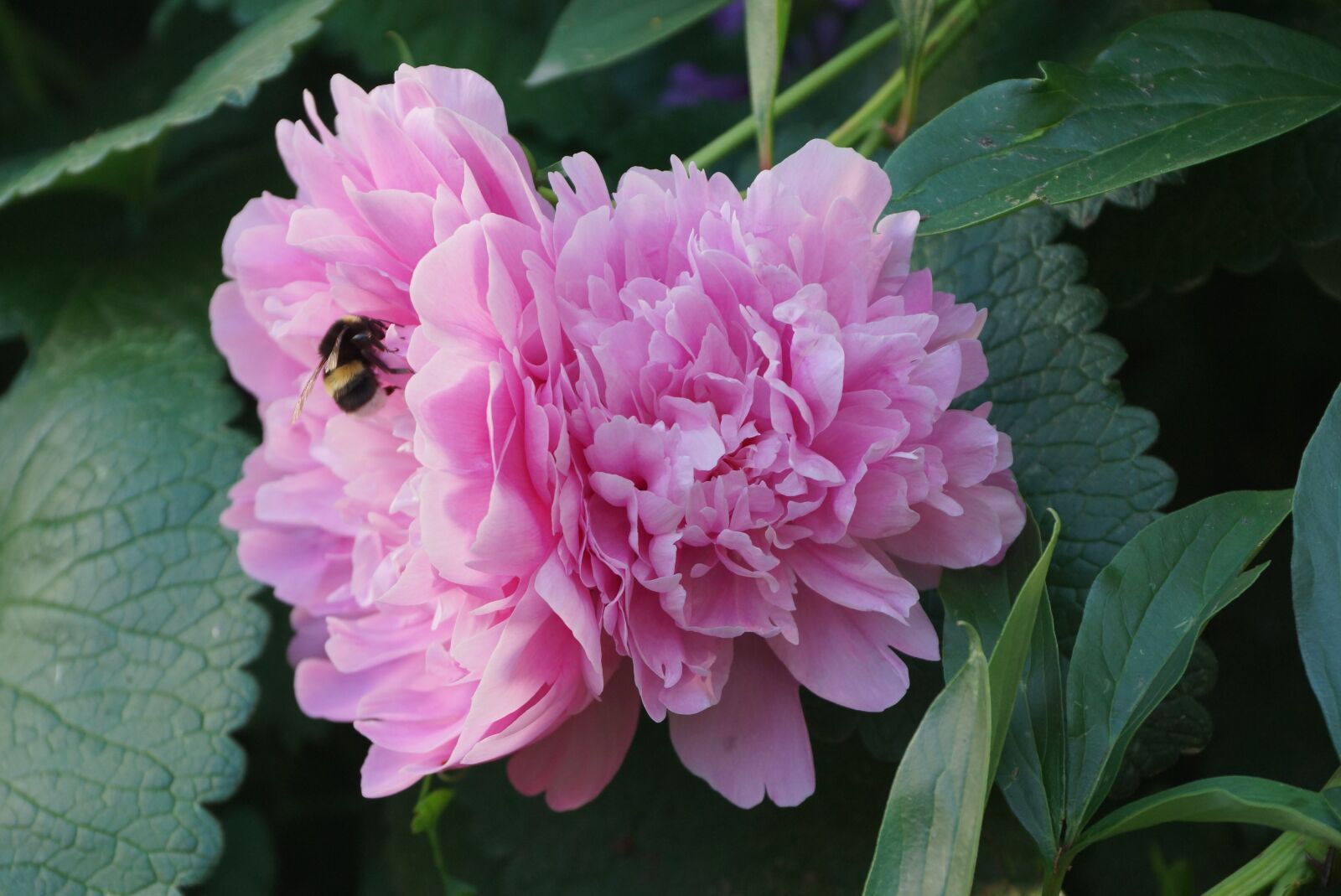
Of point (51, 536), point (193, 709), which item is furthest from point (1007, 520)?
point (51, 536)

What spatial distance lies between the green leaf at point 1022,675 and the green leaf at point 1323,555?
100 mm

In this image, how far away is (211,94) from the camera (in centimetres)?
79

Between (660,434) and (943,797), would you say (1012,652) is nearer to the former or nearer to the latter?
(943,797)

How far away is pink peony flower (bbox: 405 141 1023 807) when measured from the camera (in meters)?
0.48

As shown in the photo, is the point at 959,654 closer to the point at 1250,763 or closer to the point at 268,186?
the point at 1250,763

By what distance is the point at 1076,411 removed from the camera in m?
0.61

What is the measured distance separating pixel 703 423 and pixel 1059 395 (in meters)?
0.23

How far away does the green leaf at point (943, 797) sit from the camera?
409mm

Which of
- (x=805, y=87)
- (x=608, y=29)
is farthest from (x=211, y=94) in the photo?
(x=805, y=87)

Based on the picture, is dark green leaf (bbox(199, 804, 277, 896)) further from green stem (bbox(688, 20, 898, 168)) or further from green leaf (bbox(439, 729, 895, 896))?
green stem (bbox(688, 20, 898, 168))

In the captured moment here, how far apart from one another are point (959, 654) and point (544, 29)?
0.82 m

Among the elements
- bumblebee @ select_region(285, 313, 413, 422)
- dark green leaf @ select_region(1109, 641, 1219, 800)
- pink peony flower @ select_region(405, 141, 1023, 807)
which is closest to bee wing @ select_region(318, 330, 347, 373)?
bumblebee @ select_region(285, 313, 413, 422)

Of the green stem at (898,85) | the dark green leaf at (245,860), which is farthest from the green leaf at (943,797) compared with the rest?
the dark green leaf at (245,860)

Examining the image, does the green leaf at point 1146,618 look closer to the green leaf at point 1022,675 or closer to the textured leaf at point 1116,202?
the green leaf at point 1022,675
